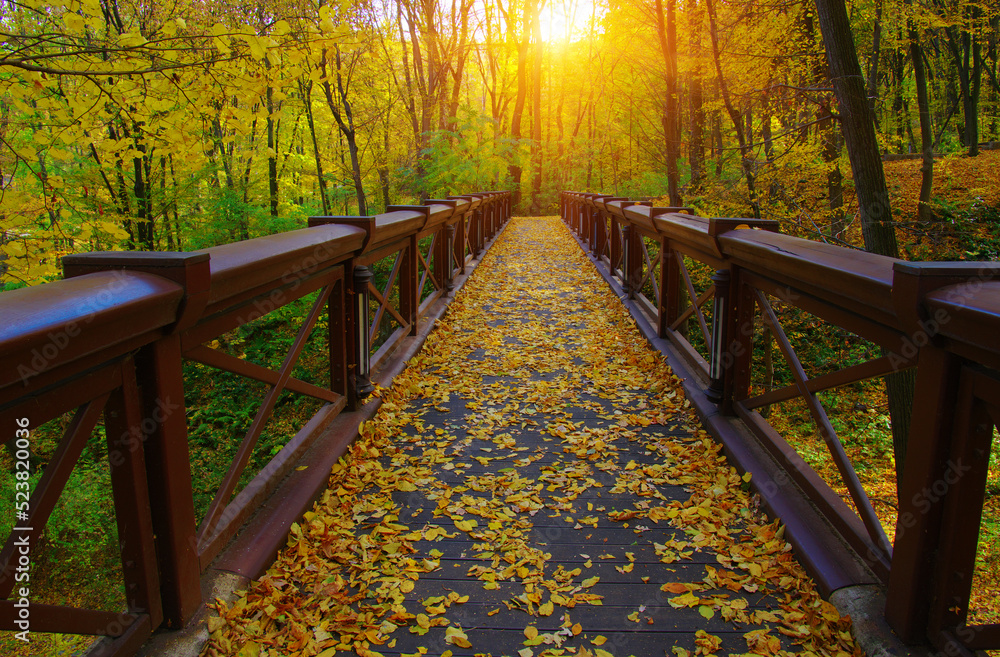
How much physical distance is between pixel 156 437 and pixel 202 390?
11.2 meters

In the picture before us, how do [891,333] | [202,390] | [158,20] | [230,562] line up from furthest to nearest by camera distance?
[202,390], [158,20], [230,562], [891,333]

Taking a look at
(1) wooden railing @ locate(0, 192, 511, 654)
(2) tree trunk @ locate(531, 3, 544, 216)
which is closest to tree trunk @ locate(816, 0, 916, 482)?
(1) wooden railing @ locate(0, 192, 511, 654)

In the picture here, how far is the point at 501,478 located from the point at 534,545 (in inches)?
28.4

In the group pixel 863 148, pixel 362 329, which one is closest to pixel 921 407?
pixel 362 329

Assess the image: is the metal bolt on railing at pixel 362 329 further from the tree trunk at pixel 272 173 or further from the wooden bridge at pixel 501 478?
the tree trunk at pixel 272 173

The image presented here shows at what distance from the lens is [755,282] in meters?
3.84

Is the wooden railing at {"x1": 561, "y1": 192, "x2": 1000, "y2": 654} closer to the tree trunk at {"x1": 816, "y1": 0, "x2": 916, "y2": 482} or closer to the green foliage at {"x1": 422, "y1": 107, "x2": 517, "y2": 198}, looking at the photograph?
the tree trunk at {"x1": 816, "y1": 0, "x2": 916, "y2": 482}

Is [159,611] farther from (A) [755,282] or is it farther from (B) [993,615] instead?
(B) [993,615]

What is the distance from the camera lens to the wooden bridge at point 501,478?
190cm

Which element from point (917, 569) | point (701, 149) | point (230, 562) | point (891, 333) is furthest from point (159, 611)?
point (701, 149)

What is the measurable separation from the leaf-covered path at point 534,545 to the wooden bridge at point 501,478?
0.05 ft

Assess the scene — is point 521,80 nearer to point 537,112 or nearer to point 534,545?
point 537,112

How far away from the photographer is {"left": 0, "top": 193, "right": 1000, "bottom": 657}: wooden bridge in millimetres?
1903

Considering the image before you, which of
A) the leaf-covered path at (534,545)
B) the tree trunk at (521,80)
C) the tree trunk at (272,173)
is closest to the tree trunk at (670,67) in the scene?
the leaf-covered path at (534,545)
